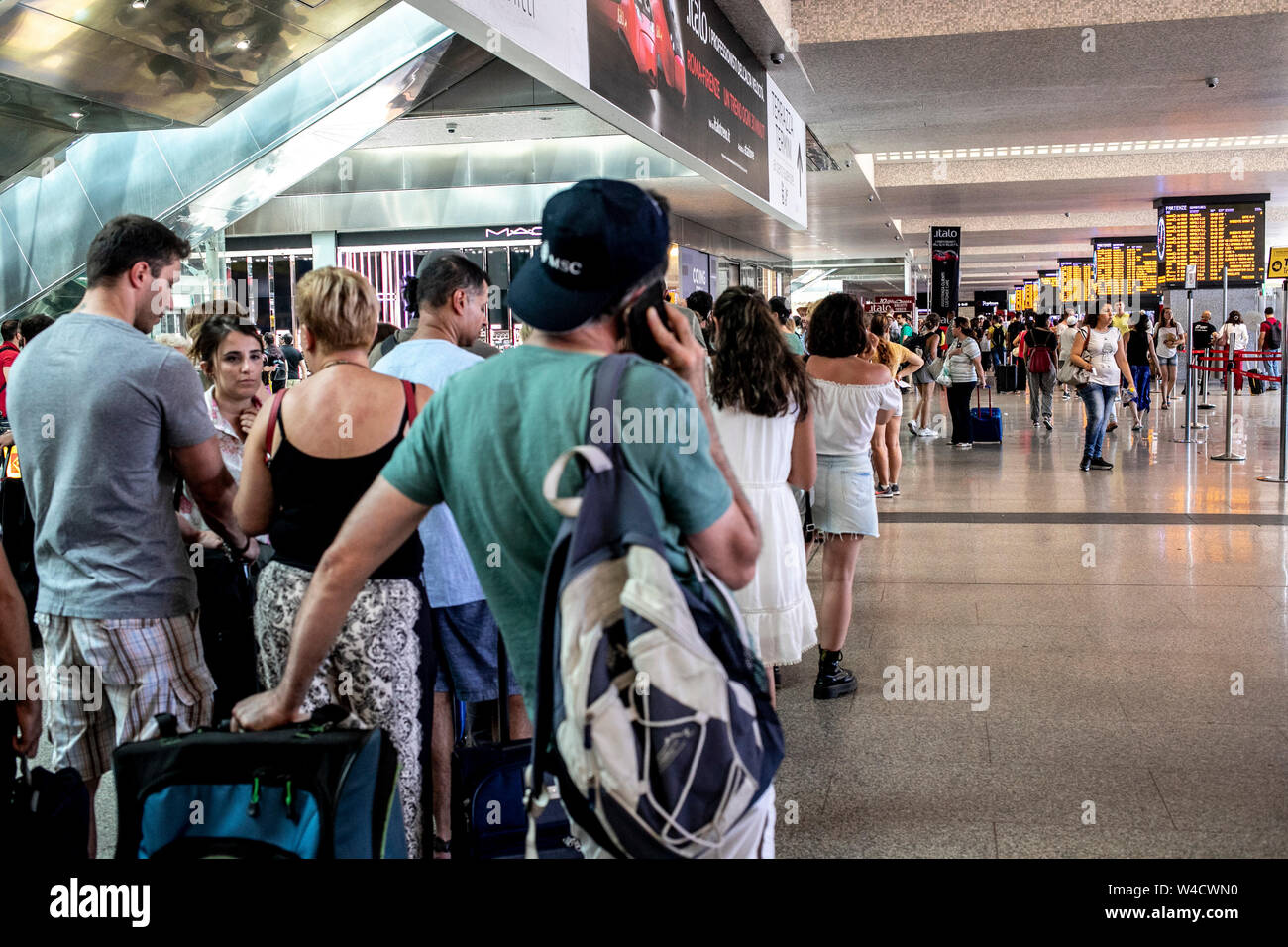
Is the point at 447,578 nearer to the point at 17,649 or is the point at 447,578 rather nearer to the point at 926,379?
the point at 17,649

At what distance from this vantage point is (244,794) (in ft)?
6.77

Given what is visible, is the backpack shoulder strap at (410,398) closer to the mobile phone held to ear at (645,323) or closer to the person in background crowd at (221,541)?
the person in background crowd at (221,541)

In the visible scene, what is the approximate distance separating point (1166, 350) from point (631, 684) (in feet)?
69.7

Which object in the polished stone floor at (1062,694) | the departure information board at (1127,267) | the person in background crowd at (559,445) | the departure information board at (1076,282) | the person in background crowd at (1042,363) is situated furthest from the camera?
the departure information board at (1076,282)

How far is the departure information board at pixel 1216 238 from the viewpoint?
2197cm

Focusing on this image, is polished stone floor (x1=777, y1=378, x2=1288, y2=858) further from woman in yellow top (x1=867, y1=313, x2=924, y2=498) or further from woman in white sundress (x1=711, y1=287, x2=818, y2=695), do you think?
woman in yellow top (x1=867, y1=313, x2=924, y2=498)

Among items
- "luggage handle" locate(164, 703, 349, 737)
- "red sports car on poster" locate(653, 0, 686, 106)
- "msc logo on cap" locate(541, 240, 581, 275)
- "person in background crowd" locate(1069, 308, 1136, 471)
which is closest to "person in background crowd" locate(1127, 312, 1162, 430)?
"person in background crowd" locate(1069, 308, 1136, 471)

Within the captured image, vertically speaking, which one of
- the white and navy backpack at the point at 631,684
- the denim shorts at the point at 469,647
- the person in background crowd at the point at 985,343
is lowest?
the denim shorts at the point at 469,647

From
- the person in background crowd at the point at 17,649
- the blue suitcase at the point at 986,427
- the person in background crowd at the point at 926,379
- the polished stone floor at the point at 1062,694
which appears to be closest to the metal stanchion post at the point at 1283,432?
the polished stone floor at the point at 1062,694

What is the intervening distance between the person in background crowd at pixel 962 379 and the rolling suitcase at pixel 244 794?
43.9ft

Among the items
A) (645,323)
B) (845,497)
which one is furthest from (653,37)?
(645,323)

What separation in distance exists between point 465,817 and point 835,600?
263cm

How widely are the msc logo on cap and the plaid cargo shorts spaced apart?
64.5 inches
